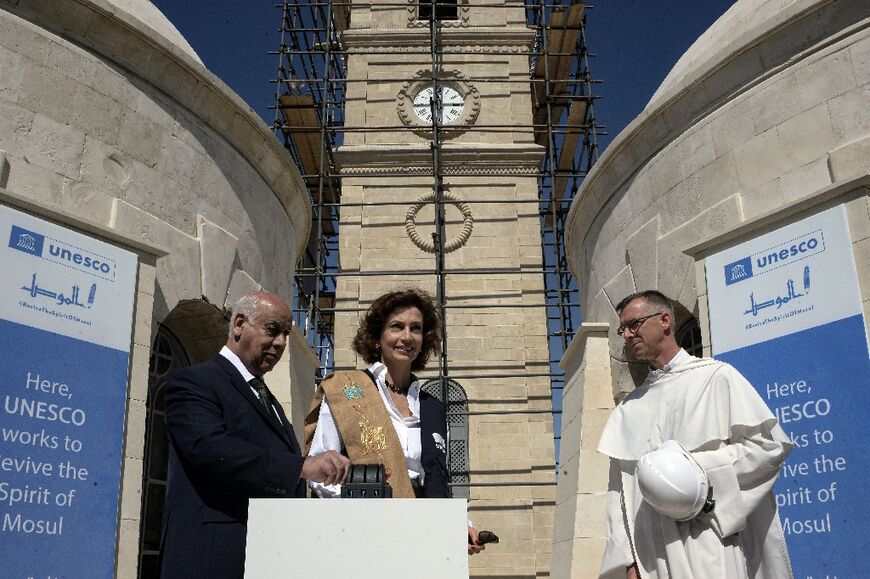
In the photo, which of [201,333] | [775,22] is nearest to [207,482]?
[201,333]

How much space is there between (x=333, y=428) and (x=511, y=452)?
14977 mm

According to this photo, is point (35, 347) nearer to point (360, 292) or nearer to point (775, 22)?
point (775, 22)

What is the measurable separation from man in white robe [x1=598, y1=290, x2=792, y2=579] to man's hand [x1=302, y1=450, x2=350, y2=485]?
1.56 metres

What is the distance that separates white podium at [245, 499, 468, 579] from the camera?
2.66 m

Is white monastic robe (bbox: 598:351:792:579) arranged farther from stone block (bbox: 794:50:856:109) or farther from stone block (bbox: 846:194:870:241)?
stone block (bbox: 794:50:856:109)

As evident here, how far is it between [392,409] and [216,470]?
3.33ft

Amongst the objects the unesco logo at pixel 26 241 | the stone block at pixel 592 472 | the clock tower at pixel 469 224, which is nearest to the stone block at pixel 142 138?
the unesco logo at pixel 26 241

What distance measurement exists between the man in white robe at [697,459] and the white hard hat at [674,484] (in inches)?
4.8

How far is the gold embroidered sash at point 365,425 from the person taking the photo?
362 centimetres

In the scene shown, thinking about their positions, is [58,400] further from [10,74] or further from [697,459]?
[697,459]

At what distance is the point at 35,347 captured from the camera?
21.2 ft

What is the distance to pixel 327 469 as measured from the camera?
3.15 metres

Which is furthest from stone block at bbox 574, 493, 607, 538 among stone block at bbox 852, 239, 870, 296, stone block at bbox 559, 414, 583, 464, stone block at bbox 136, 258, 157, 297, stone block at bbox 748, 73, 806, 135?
stone block at bbox 136, 258, 157, 297

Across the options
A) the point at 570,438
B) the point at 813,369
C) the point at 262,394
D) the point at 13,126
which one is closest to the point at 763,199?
the point at 813,369
